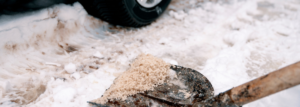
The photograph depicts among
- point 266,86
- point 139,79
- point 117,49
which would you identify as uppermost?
point 266,86

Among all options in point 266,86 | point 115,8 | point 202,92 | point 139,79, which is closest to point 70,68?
point 139,79

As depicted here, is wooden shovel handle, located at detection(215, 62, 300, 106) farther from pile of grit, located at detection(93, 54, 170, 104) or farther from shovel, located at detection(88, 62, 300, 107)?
pile of grit, located at detection(93, 54, 170, 104)

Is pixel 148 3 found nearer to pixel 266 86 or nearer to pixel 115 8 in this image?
pixel 115 8

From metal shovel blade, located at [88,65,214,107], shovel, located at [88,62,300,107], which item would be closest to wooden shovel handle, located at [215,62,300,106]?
shovel, located at [88,62,300,107]

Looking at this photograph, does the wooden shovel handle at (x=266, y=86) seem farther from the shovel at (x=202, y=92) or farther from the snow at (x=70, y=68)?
the snow at (x=70, y=68)

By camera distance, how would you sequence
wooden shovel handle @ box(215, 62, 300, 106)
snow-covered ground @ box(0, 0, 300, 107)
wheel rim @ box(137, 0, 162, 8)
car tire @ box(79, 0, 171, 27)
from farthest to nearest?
wheel rim @ box(137, 0, 162, 8)
car tire @ box(79, 0, 171, 27)
snow-covered ground @ box(0, 0, 300, 107)
wooden shovel handle @ box(215, 62, 300, 106)

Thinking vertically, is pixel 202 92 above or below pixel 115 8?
below

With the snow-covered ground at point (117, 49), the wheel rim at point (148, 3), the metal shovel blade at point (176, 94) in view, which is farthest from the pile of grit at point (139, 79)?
the wheel rim at point (148, 3)

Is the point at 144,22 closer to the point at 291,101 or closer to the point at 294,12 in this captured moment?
the point at 291,101
